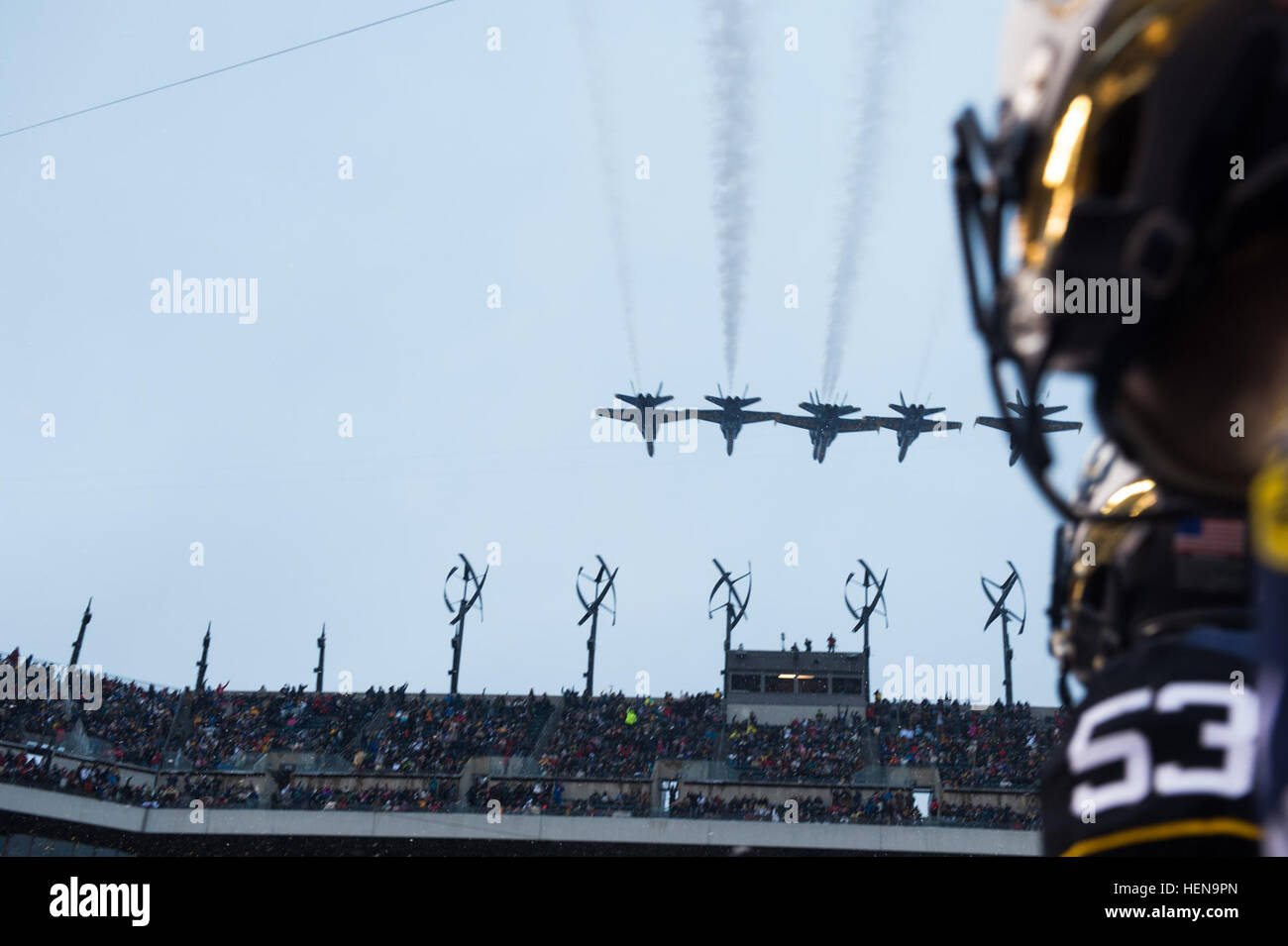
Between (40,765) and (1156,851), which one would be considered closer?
(1156,851)

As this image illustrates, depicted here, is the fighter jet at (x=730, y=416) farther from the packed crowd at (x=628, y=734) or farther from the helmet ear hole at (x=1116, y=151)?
the helmet ear hole at (x=1116, y=151)

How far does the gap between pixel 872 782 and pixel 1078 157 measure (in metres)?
37.2

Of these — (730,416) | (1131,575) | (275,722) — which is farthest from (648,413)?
(1131,575)

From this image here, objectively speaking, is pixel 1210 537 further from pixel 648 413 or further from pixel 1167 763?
pixel 648 413

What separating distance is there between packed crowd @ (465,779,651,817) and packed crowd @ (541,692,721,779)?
150cm

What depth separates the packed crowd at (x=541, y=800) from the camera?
37.4 metres

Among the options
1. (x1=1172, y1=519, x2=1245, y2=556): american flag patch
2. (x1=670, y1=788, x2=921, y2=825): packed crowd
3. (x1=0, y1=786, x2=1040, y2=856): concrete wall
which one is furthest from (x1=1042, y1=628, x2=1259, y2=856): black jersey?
(x1=670, y1=788, x2=921, y2=825): packed crowd

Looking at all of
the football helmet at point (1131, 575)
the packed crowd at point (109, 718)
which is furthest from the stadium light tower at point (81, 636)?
the football helmet at point (1131, 575)

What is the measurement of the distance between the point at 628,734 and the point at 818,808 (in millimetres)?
9821

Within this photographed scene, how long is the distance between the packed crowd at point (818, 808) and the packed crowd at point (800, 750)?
3.52 ft

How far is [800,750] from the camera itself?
138 feet
